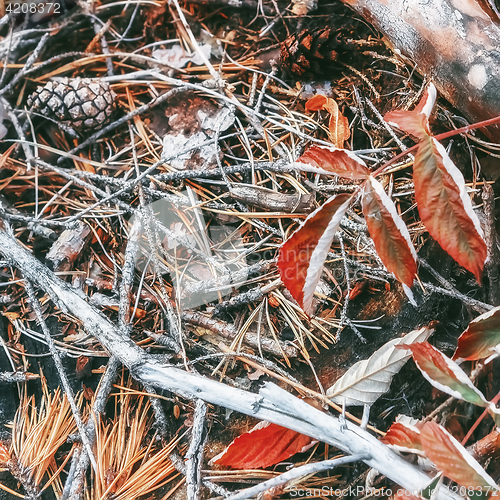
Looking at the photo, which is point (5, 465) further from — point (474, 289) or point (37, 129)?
point (474, 289)

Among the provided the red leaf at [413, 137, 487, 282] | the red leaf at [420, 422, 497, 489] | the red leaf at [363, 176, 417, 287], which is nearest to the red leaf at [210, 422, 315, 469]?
the red leaf at [420, 422, 497, 489]

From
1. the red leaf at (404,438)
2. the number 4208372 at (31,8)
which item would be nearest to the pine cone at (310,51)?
the number 4208372 at (31,8)

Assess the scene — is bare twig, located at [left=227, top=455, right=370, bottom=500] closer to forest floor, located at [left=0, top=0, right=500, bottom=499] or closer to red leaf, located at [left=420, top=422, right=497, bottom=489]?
forest floor, located at [left=0, top=0, right=500, bottom=499]

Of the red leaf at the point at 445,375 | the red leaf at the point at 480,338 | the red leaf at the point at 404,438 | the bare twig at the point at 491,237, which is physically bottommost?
the red leaf at the point at 404,438

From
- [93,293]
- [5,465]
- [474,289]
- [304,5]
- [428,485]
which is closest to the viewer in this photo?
[428,485]

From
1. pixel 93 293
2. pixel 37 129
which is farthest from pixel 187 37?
pixel 93 293

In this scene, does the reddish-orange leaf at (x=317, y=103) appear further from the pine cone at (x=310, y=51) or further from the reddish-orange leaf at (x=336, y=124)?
the pine cone at (x=310, y=51)
